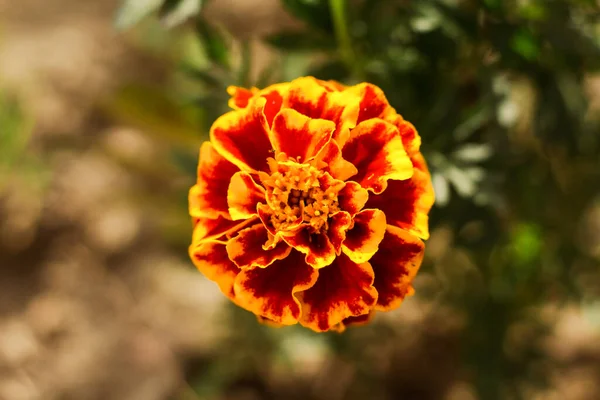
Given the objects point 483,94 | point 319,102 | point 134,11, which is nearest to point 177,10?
point 134,11

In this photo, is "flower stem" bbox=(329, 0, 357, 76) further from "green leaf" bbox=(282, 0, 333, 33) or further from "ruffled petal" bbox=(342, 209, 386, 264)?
"ruffled petal" bbox=(342, 209, 386, 264)

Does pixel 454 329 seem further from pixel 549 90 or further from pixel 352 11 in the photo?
pixel 352 11

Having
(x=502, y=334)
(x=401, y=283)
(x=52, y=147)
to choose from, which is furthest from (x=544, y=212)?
(x=52, y=147)

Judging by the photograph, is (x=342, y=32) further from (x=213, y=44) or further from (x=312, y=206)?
(x=312, y=206)

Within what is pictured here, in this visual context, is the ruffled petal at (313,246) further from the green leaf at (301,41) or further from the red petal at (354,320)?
the green leaf at (301,41)

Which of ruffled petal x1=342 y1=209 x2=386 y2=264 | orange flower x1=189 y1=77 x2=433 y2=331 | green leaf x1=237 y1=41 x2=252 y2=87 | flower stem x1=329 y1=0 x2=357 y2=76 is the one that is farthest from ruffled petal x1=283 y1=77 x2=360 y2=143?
green leaf x1=237 y1=41 x2=252 y2=87

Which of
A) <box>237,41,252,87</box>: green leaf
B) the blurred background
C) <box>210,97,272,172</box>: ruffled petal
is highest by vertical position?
→ <box>210,97,272,172</box>: ruffled petal

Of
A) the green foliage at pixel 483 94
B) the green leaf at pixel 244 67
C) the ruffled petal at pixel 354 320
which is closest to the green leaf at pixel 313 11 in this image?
the green foliage at pixel 483 94
